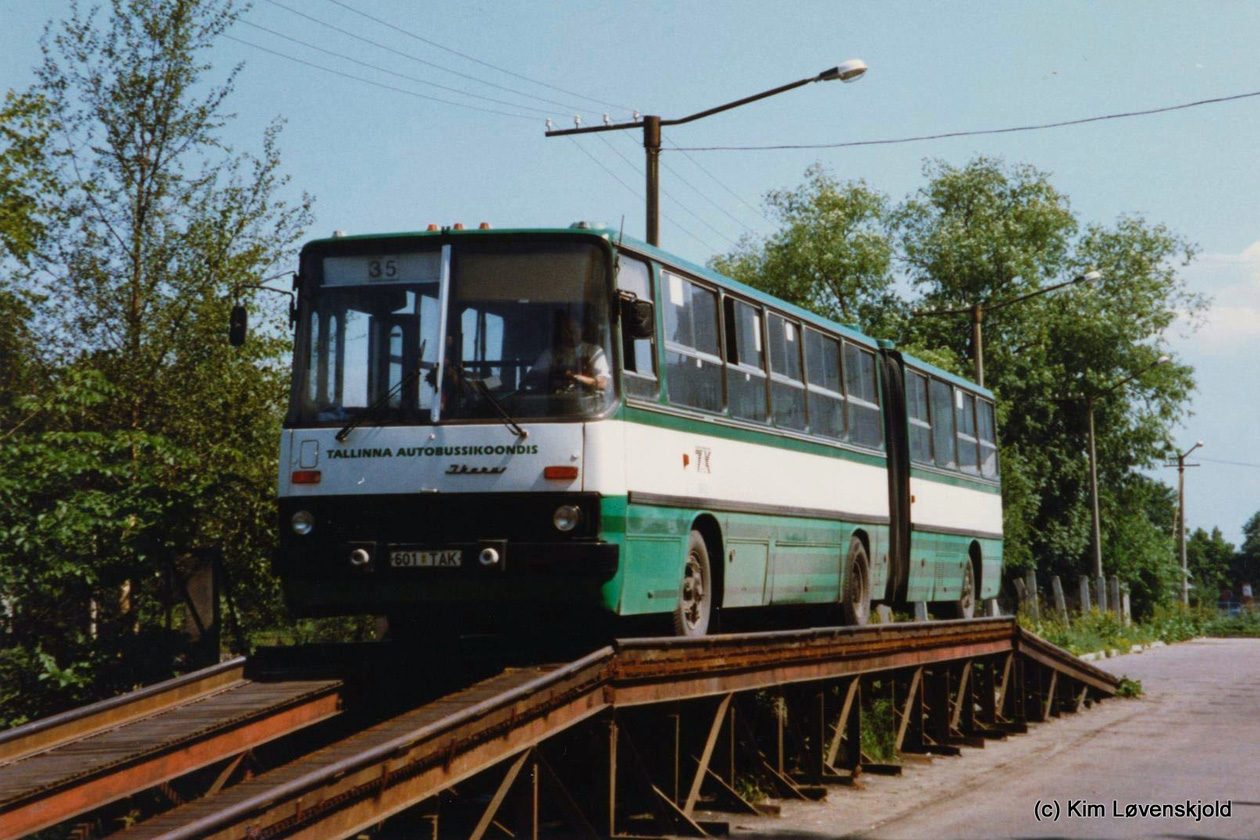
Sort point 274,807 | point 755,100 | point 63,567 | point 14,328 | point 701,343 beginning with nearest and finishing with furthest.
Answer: point 274,807 → point 701,343 → point 63,567 → point 14,328 → point 755,100

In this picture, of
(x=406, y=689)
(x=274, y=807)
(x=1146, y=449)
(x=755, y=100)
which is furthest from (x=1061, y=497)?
(x=274, y=807)

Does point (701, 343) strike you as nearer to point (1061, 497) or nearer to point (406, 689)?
point (406, 689)

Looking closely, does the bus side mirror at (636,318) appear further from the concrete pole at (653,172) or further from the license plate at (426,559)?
the concrete pole at (653,172)

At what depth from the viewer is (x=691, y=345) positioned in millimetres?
12836

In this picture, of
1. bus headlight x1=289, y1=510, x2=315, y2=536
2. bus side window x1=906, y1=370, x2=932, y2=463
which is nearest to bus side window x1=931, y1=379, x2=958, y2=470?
bus side window x1=906, y1=370, x2=932, y2=463

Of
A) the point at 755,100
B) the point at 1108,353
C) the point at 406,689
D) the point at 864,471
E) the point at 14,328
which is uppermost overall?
the point at 1108,353

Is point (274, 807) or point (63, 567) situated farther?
point (63, 567)

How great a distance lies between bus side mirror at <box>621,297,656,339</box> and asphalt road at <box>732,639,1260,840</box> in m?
4.33

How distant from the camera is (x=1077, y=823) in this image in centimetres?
1396

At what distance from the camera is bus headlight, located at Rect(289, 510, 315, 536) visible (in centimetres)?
1117

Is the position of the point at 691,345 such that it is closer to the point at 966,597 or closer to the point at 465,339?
the point at 465,339

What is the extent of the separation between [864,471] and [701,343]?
491cm

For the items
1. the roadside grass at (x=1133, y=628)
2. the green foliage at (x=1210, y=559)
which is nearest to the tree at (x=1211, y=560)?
the green foliage at (x=1210, y=559)

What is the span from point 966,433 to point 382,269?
42.4ft
